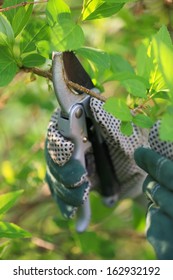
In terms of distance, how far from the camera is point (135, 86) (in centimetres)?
78

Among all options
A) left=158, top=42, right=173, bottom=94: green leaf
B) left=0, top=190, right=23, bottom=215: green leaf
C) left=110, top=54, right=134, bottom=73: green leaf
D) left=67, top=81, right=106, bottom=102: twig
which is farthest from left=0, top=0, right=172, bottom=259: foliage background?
left=158, top=42, right=173, bottom=94: green leaf

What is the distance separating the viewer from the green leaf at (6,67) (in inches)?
32.4

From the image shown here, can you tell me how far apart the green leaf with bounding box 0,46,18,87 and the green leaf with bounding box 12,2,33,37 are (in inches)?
1.4

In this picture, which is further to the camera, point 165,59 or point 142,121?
point 142,121

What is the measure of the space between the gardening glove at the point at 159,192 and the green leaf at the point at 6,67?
0.23 m

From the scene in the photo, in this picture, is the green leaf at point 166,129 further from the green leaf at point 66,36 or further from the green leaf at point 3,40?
the green leaf at point 3,40

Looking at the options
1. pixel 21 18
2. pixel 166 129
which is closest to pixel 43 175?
pixel 21 18

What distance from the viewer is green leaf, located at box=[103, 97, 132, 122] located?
75cm

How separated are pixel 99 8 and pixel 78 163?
0.29 metres

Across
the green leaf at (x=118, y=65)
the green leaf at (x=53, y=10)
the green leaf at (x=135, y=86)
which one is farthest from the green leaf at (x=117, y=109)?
the green leaf at (x=118, y=65)

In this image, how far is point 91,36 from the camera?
5.24 ft

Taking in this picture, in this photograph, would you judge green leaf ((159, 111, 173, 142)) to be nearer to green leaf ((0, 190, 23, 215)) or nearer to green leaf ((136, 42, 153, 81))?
green leaf ((136, 42, 153, 81))

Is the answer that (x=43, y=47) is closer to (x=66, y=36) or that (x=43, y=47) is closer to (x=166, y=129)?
(x=66, y=36)
